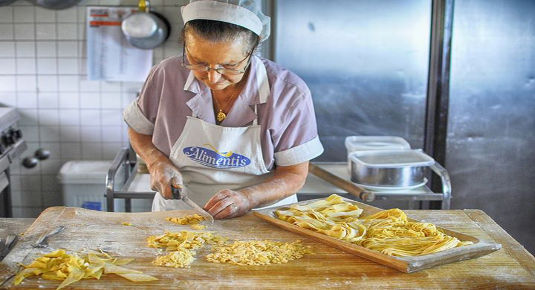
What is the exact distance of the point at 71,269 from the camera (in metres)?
2.01

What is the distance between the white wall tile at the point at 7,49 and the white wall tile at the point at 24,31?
0.08 meters

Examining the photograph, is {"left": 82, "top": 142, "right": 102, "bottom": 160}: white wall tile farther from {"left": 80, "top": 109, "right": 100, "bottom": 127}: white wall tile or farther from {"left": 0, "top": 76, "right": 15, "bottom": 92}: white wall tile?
{"left": 0, "top": 76, "right": 15, "bottom": 92}: white wall tile

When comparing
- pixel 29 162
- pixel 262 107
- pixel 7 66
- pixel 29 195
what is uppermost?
pixel 7 66

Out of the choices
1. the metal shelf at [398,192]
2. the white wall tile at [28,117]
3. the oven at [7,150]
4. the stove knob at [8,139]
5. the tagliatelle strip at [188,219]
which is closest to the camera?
the tagliatelle strip at [188,219]

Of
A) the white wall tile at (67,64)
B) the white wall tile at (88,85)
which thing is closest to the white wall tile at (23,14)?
the white wall tile at (67,64)

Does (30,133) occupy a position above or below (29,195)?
above

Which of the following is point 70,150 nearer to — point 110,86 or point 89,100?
point 89,100

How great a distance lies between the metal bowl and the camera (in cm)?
393

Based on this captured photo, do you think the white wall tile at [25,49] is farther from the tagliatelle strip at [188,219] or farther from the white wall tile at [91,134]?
the tagliatelle strip at [188,219]

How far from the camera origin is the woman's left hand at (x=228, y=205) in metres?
2.62

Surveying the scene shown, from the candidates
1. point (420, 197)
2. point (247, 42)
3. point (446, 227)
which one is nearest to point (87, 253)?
point (247, 42)

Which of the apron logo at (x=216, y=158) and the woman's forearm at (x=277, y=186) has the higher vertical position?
the apron logo at (x=216, y=158)

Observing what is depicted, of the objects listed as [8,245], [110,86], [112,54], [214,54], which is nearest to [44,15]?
[112,54]

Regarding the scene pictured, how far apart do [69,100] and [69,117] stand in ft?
0.52
